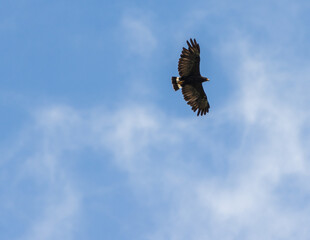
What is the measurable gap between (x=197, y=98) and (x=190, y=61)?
4.15m

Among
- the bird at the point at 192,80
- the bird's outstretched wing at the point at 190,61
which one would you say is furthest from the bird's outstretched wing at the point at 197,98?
the bird's outstretched wing at the point at 190,61

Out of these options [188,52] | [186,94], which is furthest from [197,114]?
[188,52]

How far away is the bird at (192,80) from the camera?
2000 inches

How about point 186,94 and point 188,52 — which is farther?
point 186,94

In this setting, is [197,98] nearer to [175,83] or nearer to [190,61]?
[175,83]

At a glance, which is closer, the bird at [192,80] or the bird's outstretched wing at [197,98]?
the bird at [192,80]

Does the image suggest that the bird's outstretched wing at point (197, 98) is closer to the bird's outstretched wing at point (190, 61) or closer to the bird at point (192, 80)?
the bird at point (192, 80)

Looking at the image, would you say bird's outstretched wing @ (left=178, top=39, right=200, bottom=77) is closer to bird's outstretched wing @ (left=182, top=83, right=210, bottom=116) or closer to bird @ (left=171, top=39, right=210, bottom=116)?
bird @ (left=171, top=39, right=210, bottom=116)

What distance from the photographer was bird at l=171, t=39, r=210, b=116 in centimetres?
5081

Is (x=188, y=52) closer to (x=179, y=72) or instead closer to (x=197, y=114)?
(x=179, y=72)

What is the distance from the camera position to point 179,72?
52.2 meters

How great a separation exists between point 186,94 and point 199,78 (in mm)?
2060

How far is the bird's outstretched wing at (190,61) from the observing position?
166ft

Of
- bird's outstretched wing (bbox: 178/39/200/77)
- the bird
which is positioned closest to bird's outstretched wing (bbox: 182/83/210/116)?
the bird
